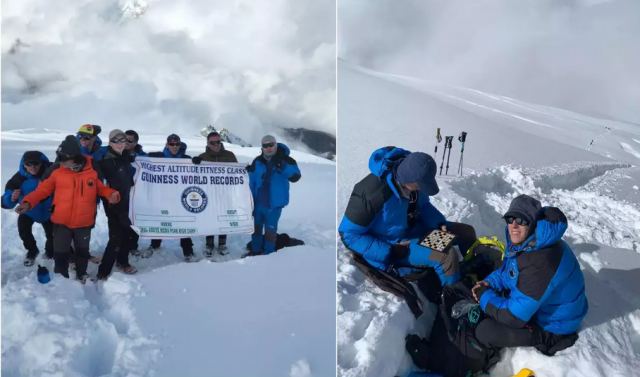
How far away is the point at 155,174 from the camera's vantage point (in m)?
4.57

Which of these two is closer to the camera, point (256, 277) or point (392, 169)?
point (392, 169)

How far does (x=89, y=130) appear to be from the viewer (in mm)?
4254

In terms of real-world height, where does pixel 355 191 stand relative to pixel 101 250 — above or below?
above

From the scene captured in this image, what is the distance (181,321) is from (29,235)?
2.25m

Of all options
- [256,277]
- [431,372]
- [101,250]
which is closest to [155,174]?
[101,250]

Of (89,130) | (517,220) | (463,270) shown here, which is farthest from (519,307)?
(89,130)

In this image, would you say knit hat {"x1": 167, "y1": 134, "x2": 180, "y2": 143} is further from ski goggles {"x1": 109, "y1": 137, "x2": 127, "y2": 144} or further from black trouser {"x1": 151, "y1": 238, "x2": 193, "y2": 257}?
black trouser {"x1": 151, "y1": 238, "x2": 193, "y2": 257}

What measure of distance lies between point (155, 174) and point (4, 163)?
7.58ft

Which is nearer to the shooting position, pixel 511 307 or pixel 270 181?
pixel 511 307

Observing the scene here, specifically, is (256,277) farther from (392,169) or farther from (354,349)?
(392,169)

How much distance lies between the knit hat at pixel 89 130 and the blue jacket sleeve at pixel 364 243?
265 centimetres

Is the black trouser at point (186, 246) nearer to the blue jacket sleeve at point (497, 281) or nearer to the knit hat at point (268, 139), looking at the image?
the knit hat at point (268, 139)

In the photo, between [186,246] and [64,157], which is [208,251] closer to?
[186,246]

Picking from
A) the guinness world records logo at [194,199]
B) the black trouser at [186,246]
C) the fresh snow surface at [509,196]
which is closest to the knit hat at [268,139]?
the guinness world records logo at [194,199]
